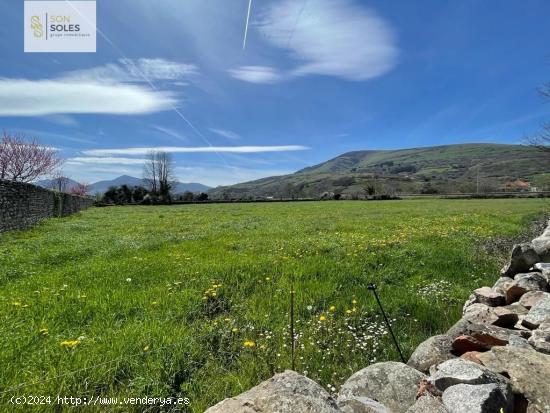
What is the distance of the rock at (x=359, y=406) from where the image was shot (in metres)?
2.60

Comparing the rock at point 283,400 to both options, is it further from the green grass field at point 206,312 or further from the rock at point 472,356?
the rock at point 472,356

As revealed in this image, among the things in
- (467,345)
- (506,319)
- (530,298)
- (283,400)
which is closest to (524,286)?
(530,298)

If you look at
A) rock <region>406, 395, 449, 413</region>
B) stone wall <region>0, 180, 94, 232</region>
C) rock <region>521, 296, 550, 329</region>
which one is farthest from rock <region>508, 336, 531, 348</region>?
stone wall <region>0, 180, 94, 232</region>

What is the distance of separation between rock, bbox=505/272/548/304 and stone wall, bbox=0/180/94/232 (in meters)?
21.4

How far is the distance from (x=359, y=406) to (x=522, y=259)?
6675 mm

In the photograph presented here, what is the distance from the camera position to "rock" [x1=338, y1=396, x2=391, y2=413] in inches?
102

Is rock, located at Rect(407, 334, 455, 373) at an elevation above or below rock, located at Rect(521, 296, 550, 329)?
below

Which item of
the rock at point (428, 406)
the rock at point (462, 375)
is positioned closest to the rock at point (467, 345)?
the rock at point (462, 375)

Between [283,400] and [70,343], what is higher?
[283,400]

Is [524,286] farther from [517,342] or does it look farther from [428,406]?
[428,406]

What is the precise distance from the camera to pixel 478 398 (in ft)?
8.26

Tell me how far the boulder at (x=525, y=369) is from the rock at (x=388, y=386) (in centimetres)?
77

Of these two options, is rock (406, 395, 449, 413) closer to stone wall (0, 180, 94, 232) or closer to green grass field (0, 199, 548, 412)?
green grass field (0, 199, 548, 412)

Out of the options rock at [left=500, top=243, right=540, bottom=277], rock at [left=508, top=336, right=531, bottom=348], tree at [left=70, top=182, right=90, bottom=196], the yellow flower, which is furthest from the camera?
tree at [left=70, top=182, right=90, bottom=196]
